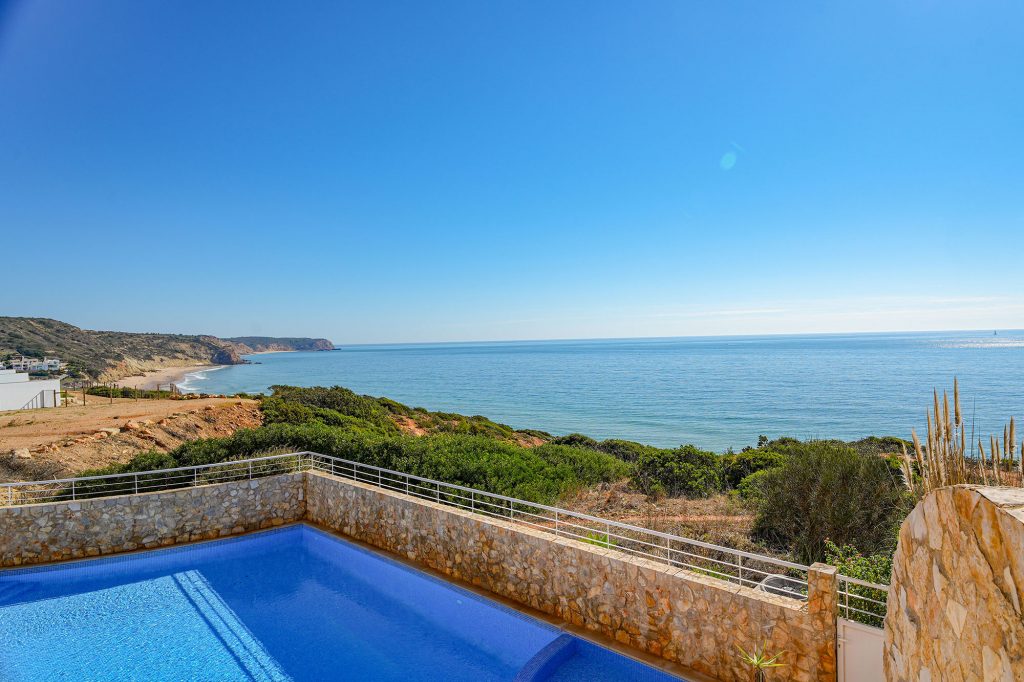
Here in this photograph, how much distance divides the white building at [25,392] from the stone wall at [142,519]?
26.3 metres

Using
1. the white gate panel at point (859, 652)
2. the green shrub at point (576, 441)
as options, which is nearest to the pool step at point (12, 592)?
the white gate panel at point (859, 652)

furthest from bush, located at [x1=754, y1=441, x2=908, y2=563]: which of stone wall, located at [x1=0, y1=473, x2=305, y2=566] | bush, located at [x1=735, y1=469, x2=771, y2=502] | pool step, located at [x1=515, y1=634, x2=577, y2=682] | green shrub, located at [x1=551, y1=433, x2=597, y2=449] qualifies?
green shrub, located at [x1=551, y1=433, x2=597, y2=449]

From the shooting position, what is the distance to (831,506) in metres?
8.85

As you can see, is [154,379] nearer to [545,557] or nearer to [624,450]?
[624,450]

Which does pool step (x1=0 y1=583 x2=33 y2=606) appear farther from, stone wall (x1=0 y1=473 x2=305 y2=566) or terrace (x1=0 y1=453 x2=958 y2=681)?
stone wall (x1=0 y1=473 x2=305 y2=566)

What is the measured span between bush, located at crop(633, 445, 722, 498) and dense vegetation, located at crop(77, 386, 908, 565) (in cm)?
3

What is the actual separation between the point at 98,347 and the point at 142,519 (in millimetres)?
77810

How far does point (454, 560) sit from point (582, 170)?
1625 centimetres

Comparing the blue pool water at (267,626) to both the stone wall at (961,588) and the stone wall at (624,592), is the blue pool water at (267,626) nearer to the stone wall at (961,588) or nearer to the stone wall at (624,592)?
the stone wall at (624,592)

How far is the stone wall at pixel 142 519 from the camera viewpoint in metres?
9.03

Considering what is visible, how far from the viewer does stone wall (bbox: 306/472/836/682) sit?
4988 mm

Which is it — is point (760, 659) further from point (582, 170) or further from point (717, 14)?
point (582, 170)

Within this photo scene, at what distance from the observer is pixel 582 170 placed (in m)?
20.6

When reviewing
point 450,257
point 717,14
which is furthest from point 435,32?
point 450,257
